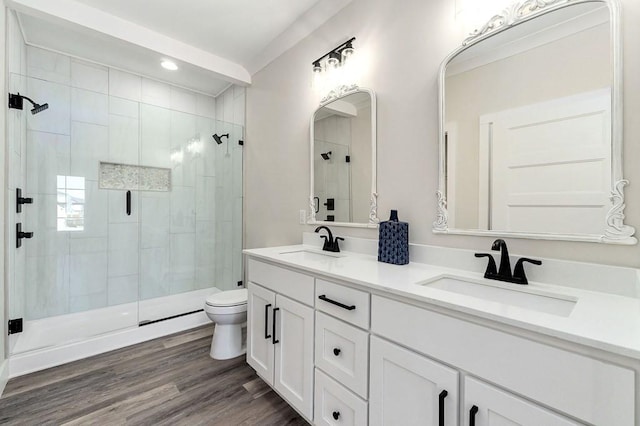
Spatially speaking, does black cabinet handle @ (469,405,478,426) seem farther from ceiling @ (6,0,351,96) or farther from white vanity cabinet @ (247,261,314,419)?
ceiling @ (6,0,351,96)

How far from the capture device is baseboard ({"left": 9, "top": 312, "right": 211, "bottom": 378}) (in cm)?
195

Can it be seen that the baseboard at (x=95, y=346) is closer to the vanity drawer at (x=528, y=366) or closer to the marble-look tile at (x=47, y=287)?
the marble-look tile at (x=47, y=287)

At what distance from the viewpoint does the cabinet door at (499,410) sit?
69cm

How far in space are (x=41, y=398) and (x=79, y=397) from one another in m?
0.22

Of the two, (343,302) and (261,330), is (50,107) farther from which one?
(343,302)

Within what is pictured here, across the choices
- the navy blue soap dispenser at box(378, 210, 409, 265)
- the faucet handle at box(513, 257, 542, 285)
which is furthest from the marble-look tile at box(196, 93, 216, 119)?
the faucet handle at box(513, 257, 542, 285)

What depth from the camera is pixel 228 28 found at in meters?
2.26

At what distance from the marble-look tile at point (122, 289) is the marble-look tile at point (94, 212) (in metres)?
0.50

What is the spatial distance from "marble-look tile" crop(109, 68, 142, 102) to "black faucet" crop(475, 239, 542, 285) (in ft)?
11.7

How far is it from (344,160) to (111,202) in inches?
101

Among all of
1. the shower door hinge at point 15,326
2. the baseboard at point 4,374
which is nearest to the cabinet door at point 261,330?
the baseboard at point 4,374

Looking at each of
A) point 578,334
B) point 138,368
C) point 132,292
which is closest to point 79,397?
point 138,368

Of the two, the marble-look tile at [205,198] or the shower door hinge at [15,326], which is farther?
the marble-look tile at [205,198]

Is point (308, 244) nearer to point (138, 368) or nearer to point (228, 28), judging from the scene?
point (138, 368)
